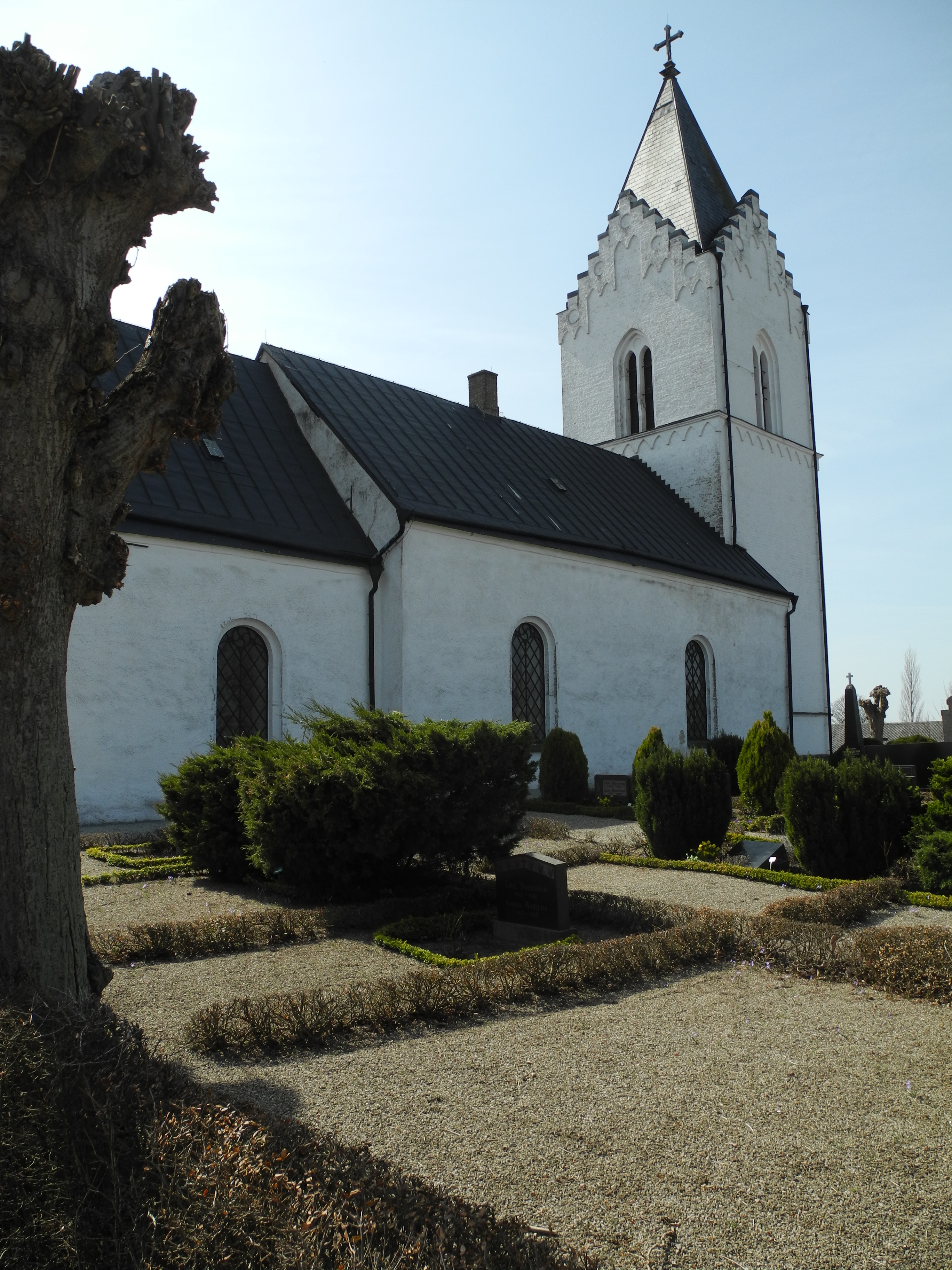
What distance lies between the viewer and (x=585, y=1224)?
9.26 ft

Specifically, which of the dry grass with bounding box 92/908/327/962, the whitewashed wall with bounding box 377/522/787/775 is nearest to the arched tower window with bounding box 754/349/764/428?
the whitewashed wall with bounding box 377/522/787/775

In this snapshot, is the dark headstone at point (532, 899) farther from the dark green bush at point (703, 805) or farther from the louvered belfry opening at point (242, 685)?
the louvered belfry opening at point (242, 685)

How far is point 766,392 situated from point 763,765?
14.6 meters

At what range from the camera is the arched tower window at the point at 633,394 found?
26.3 meters

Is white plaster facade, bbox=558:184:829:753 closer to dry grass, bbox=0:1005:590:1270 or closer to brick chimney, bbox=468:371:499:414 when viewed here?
brick chimney, bbox=468:371:499:414

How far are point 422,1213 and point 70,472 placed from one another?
3.23 m

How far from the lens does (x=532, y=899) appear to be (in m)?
6.98

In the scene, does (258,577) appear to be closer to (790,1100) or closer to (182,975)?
(182,975)

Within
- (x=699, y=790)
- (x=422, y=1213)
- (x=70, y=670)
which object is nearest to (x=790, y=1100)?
(x=422, y=1213)

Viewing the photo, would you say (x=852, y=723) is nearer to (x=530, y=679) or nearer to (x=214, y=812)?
(x=530, y=679)

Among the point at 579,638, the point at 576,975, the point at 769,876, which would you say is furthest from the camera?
the point at 579,638

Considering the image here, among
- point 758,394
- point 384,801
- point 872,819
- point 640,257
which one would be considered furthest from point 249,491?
point 758,394

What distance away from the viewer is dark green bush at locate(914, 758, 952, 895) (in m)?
8.30

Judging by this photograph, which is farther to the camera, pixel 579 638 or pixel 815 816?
pixel 579 638
